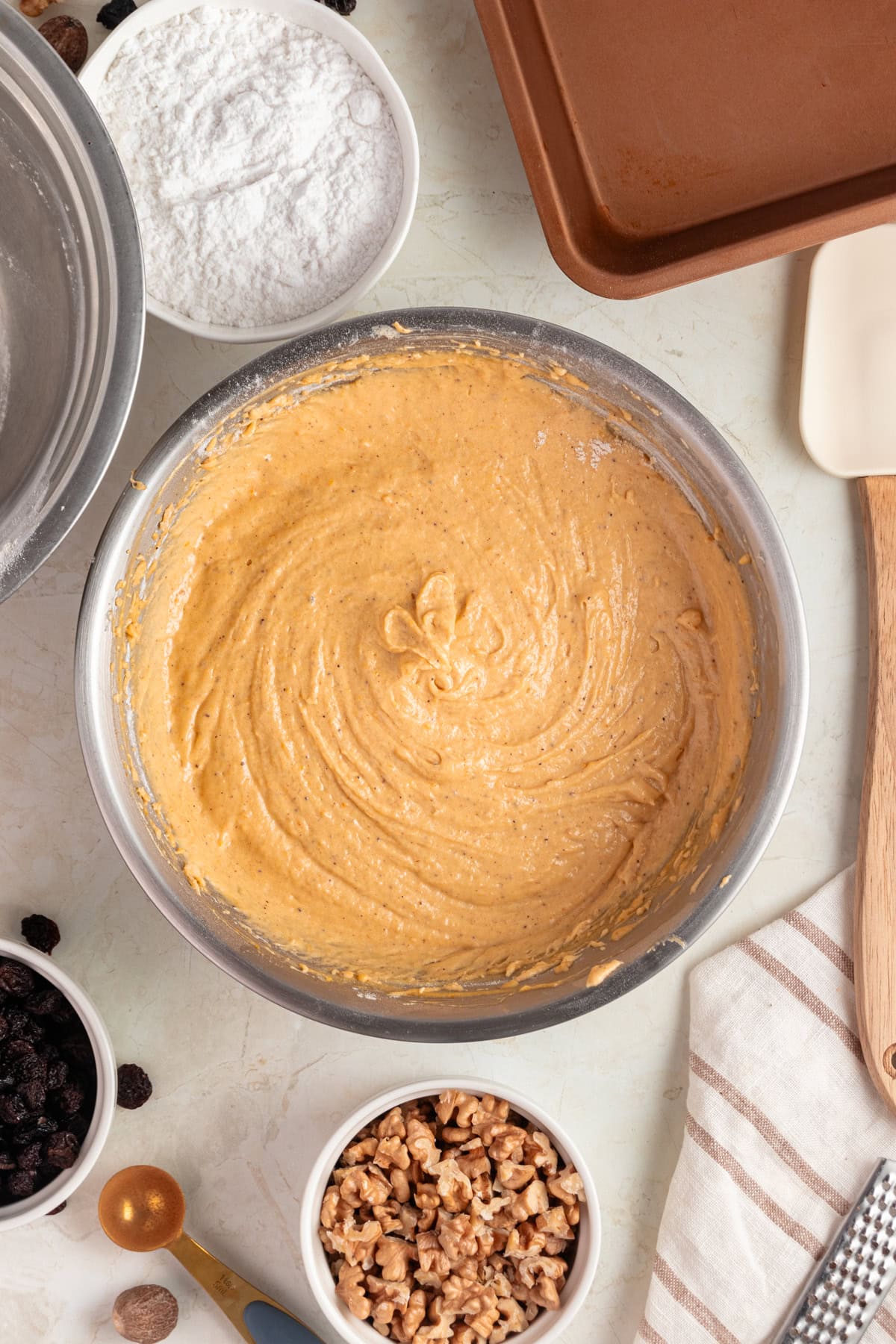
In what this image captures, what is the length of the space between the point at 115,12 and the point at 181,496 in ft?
2.90

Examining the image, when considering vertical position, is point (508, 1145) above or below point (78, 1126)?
below

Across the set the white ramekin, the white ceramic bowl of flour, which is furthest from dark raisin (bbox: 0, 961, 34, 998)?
the white ceramic bowl of flour

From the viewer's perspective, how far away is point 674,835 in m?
2.04

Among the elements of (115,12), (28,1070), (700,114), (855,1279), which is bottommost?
(855,1279)

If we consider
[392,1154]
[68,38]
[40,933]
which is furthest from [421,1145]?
[68,38]

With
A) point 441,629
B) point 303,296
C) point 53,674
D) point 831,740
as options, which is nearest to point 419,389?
point 303,296

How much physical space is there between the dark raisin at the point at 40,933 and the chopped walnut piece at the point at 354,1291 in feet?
2.69

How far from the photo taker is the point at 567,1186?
1982mm

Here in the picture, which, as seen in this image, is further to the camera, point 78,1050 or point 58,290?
point 78,1050

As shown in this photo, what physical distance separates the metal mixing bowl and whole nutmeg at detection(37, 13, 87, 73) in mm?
706

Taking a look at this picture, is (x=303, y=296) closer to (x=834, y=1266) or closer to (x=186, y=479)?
(x=186, y=479)

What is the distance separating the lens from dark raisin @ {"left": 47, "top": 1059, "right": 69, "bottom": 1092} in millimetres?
1958

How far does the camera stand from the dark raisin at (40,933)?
2033 mm

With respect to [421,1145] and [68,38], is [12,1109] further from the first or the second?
[68,38]
